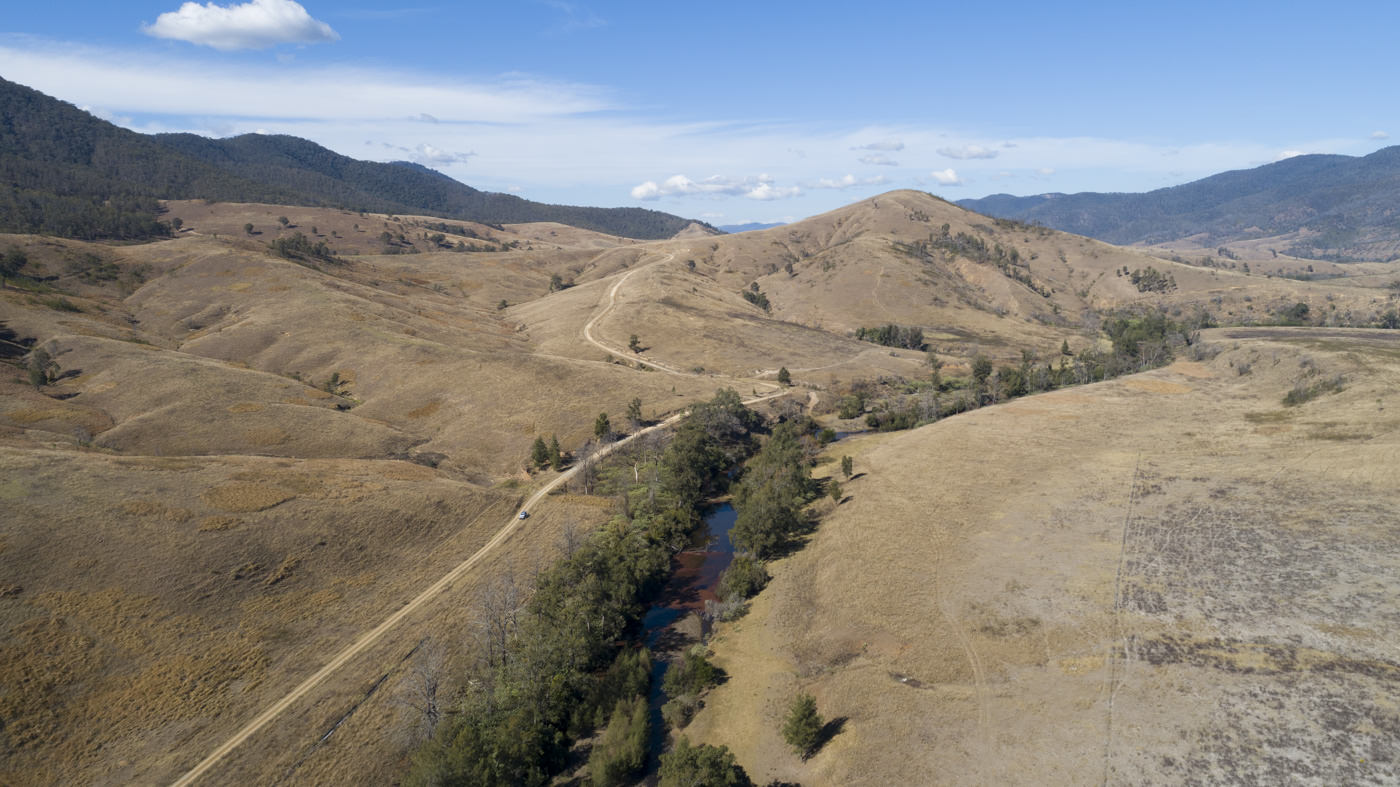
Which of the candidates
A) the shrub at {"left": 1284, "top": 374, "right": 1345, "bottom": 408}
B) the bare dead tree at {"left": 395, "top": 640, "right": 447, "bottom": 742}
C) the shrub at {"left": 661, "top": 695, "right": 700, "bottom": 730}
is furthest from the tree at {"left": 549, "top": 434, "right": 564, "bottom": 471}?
the shrub at {"left": 1284, "top": 374, "right": 1345, "bottom": 408}

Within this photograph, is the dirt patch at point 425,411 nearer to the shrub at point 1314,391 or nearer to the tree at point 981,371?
the tree at point 981,371

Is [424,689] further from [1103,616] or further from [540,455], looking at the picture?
[1103,616]

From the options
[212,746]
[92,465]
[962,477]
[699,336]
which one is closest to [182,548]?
[92,465]

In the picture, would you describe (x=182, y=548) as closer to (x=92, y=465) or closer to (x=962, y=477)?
(x=92, y=465)

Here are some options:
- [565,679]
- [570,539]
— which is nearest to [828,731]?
[565,679]

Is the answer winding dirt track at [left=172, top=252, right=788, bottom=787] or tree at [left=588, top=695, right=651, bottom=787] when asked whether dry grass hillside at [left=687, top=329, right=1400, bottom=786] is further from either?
winding dirt track at [left=172, top=252, right=788, bottom=787]
